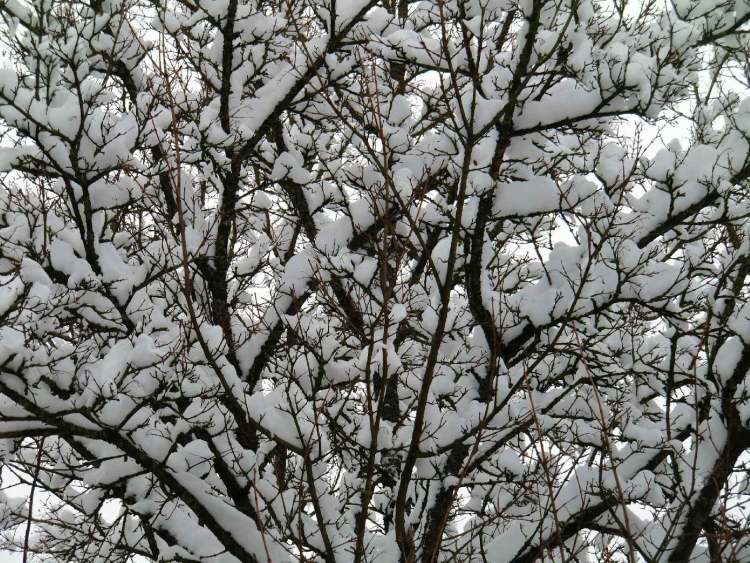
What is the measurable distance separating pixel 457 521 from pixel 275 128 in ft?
13.5

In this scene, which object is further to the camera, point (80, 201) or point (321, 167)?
point (321, 167)

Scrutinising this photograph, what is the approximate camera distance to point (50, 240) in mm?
3885

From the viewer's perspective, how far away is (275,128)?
620 centimetres

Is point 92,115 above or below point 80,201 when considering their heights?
above

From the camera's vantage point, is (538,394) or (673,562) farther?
(538,394)

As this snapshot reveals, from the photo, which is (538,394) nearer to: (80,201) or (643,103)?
(643,103)

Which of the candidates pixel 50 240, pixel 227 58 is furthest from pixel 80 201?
pixel 227 58

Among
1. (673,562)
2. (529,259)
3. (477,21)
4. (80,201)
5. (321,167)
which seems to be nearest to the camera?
(673,562)

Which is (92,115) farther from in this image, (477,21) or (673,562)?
(673,562)

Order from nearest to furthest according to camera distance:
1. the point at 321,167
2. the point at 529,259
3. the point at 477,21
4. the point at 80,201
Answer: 1. the point at 477,21
2. the point at 80,201
3. the point at 529,259
4. the point at 321,167

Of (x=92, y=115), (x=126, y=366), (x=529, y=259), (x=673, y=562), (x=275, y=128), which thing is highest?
(x=275, y=128)

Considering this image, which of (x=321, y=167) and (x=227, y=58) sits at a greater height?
(x=321, y=167)

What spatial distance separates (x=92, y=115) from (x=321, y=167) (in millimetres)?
3557

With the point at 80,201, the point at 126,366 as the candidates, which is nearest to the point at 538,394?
the point at 126,366
